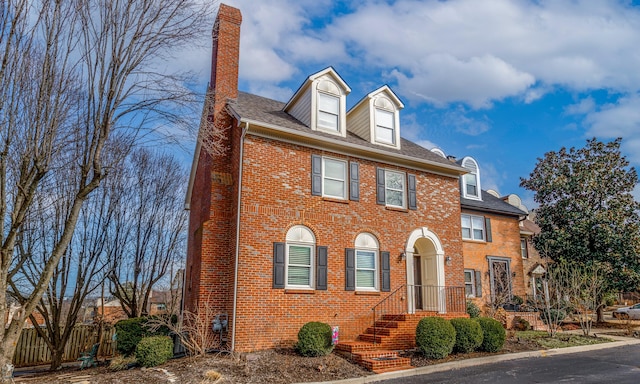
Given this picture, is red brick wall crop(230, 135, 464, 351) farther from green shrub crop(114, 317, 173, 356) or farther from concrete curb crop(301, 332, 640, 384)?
green shrub crop(114, 317, 173, 356)

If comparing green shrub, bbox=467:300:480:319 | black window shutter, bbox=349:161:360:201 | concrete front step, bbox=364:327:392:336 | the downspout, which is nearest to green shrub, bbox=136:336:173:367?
the downspout

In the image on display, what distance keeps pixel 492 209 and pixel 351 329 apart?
1217 cm

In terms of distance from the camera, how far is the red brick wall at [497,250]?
21.1 metres

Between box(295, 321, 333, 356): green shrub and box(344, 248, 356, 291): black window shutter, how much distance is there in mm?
A: 2136

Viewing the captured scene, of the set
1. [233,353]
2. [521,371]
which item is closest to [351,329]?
[233,353]

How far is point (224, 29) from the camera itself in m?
15.3

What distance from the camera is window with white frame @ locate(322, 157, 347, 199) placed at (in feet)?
46.3

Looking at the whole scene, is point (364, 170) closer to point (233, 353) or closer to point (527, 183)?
point (233, 353)

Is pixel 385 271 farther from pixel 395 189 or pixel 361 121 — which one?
pixel 361 121

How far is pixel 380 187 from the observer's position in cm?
1504

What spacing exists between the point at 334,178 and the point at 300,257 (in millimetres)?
2899

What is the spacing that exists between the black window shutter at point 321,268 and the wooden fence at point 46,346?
38.2 feet

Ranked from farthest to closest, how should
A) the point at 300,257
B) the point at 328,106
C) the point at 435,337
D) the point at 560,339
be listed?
the point at 560,339 → the point at 328,106 → the point at 300,257 → the point at 435,337

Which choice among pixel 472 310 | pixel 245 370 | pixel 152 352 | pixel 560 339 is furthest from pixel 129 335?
pixel 560 339
